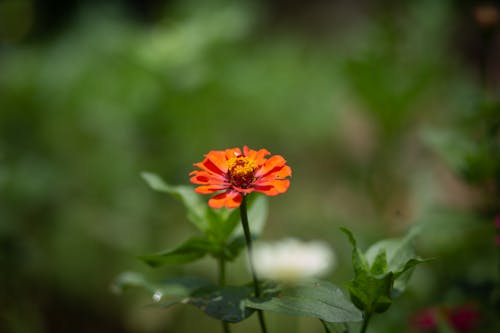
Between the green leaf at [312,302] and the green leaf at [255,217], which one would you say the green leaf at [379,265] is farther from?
the green leaf at [255,217]

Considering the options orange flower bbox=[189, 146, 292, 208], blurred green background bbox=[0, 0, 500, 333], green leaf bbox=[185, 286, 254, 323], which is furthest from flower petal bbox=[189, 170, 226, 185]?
blurred green background bbox=[0, 0, 500, 333]

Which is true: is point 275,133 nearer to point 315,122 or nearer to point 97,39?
point 315,122

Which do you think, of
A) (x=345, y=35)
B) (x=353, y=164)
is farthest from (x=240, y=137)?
(x=345, y=35)

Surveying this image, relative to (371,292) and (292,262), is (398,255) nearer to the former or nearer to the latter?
(371,292)

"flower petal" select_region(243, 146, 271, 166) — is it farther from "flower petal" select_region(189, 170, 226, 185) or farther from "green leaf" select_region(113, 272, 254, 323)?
"green leaf" select_region(113, 272, 254, 323)

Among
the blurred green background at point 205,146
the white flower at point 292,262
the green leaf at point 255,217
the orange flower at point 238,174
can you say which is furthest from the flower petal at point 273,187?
the white flower at point 292,262

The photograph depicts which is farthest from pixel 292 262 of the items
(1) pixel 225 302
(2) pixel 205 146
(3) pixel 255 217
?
(2) pixel 205 146
